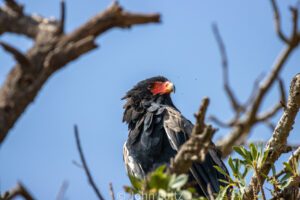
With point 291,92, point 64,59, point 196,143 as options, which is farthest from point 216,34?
point 196,143

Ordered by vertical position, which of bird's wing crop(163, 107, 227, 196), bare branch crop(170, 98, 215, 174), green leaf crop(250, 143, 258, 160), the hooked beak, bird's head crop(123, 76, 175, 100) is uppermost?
bird's head crop(123, 76, 175, 100)

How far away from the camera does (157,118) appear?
5984 mm

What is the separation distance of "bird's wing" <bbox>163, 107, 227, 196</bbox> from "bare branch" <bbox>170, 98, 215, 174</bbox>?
7.17ft

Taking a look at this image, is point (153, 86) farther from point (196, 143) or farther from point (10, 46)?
point (196, 143)

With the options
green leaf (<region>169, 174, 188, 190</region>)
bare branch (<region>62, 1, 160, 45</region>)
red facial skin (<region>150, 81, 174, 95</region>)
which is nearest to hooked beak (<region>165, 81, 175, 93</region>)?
red facial skin (<region>150, 81, 174, 95</region>)

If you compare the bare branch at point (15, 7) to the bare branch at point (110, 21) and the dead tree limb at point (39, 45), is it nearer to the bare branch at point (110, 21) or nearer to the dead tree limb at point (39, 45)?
the dead tree limb at point (39, 45)

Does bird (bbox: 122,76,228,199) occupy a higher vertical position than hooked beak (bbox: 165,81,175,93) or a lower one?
lower

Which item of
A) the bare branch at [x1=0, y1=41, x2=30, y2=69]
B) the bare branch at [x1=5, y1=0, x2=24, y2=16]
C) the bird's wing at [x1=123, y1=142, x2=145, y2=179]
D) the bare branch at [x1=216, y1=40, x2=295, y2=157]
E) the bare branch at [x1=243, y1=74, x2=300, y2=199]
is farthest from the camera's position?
the bare branch at [x1=216, y1=40, x2=295, y2=157]

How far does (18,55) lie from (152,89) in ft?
4.77

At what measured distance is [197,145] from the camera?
303 centimetres

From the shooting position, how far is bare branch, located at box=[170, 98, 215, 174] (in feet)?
9.82

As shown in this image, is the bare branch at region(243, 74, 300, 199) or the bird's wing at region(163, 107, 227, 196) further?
the bird's wing at region(163, 107, 227, 196)

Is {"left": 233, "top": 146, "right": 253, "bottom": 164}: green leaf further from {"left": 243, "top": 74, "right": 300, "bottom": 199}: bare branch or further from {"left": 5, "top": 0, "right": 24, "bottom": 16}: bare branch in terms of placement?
{"left": 5, "top": 0, "right": 24, "bottom": 16}: bare branch

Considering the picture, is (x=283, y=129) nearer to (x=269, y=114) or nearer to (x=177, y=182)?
(x=177, y=182)
